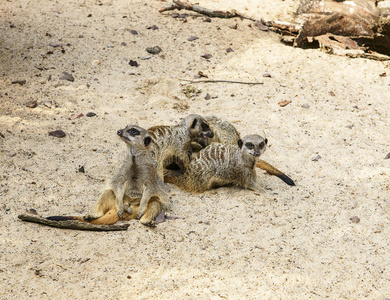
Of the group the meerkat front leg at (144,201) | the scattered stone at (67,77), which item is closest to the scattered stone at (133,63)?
the scattered stone at (67,77)

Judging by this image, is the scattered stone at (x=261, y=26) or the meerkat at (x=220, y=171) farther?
the scattered stone at (x=261, y=26)

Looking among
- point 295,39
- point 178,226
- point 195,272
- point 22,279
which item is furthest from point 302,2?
point 22,279

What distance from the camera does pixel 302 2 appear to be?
620cm

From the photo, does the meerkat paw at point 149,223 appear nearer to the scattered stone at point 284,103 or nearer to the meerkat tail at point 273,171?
the meerkat tail at point 273,171

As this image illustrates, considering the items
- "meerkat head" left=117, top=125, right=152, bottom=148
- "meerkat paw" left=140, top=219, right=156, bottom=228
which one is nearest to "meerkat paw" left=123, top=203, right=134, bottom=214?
"meerkat paw" left=140, top=219, right=156, bottom=228

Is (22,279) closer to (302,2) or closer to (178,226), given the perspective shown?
(178,226)

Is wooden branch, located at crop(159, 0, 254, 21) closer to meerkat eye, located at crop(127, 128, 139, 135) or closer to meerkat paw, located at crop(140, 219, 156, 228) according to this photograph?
meerkat eye, located at crop(127, 128, 139, 135)

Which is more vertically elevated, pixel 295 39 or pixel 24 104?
pixel 295 39

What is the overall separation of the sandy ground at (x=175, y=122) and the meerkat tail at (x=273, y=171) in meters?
0.06

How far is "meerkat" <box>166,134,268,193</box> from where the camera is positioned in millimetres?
3375

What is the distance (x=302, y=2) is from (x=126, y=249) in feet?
15.9

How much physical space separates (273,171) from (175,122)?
1.19 meters

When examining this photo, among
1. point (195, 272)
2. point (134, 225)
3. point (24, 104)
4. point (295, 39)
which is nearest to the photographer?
point (195, 272)

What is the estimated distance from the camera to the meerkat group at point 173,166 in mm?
2965
